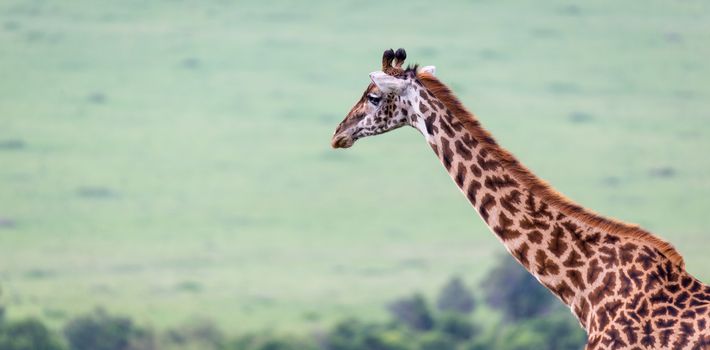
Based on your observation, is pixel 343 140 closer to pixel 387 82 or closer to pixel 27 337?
pixel 387 82

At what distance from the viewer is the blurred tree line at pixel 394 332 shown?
132ft

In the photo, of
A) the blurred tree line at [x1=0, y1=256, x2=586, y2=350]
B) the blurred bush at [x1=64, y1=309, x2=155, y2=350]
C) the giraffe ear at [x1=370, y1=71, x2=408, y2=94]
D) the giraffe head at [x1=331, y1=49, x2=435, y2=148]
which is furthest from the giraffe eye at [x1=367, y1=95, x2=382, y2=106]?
the blurred bush at [x1=64, y1=309, x2=155, y2=350]

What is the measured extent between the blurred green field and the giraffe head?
38.8m

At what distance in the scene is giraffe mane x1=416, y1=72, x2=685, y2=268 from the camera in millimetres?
8477

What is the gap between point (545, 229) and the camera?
342 inches

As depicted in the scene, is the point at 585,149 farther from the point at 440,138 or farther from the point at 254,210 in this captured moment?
the point at 440,138

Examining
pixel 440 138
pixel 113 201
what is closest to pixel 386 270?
pixel 113 201

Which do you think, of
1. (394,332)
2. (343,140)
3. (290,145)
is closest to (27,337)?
(394,332)

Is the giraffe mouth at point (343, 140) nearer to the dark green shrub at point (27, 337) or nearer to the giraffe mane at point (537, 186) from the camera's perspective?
the giraffe mane at point (537, 186)

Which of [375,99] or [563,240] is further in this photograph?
[375,99]

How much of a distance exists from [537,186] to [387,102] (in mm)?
935

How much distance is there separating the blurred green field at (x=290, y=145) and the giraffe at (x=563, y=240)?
39150mm

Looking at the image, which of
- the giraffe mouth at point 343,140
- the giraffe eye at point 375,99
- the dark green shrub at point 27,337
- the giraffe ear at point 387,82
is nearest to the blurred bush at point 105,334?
the dark green shrub at point 27,337

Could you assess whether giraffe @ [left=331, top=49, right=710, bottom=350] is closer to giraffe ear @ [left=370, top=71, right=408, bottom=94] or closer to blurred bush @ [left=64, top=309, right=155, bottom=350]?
giraffe ear @ [left=370, top=71, right=408, bottom=94]
